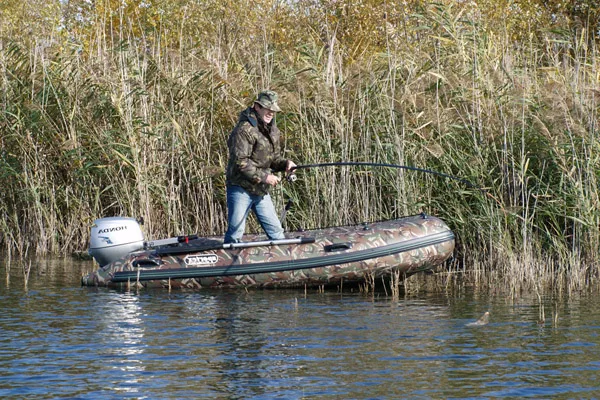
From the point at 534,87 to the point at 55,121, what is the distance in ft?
17.8

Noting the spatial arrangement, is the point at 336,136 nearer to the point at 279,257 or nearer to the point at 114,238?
the point at 279,257

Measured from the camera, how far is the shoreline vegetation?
970 cm

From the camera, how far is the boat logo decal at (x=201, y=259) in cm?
956

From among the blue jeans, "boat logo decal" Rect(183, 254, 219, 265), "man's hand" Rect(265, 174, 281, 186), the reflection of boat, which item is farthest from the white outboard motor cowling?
"man's hand" Rect(265, 174, 281, 186)

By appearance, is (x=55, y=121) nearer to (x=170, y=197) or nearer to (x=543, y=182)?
(x=170, y=197)

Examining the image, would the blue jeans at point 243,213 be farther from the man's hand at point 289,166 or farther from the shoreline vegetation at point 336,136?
the shoreline vegetation at point 336,136

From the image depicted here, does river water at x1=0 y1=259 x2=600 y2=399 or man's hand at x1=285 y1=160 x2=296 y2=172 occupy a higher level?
man's hand at x1=285 y1=160 x2=296 y2=172

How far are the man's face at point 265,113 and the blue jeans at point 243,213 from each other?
0.66m

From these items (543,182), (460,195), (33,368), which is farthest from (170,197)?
(33,368)

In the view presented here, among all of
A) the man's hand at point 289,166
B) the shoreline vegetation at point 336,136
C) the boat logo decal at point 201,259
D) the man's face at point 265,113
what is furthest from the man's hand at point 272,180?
the shoreline vegetation at point 336,136

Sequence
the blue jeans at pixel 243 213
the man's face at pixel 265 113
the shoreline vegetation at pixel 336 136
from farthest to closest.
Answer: the shoreline vegetation at pixel 336 136
the blue jeans at pixel 243 213
the man's face at pixel 265 113

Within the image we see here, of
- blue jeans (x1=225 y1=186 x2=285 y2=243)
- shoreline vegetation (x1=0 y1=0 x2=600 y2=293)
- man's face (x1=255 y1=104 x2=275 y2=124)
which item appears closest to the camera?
man's face (x1=255 y1=104 x2=275 y2=124)

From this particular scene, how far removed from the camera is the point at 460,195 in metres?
10.3

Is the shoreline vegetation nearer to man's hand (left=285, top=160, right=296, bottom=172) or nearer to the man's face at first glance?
man's hand (left=285, top=160, right=296, bottom=172)
